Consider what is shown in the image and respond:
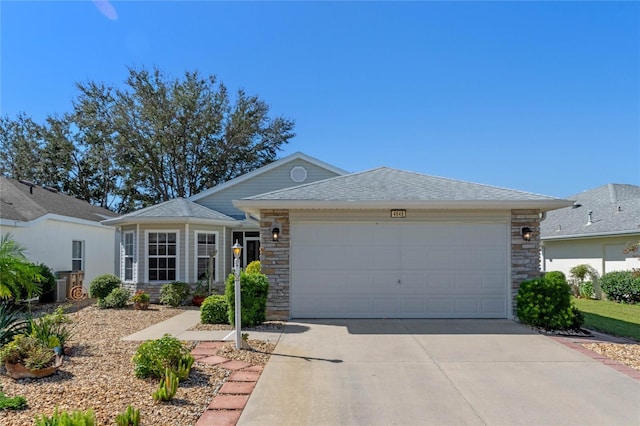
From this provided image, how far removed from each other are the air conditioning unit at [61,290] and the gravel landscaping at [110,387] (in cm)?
741

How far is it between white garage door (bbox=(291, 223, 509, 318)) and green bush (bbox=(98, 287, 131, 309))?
5.67 meters

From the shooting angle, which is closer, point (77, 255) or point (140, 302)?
point (140, 302)

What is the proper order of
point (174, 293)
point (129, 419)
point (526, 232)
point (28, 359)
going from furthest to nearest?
point (174, 293), point (526, 232), point (28, 359), point (129, 419)

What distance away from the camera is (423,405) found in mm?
4422

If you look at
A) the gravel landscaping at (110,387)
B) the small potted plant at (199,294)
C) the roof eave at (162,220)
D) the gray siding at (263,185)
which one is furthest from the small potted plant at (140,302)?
the gray siding at (263,185)

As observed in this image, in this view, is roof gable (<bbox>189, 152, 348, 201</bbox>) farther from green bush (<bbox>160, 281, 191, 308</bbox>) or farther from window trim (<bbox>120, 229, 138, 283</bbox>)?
green bush (<bbox>160, 281, 191, 308</bbox>)

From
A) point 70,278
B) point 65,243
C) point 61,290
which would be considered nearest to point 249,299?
point 61,290

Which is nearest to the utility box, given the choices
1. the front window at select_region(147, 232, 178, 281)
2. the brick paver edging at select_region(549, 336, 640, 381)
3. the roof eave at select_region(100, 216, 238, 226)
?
the roof eave at select_region(100, 216, 238, 226)

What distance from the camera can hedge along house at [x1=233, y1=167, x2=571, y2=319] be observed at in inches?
363

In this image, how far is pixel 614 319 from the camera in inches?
420

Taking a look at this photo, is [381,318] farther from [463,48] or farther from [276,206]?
[463,48]

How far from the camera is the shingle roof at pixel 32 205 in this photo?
12.9 meters

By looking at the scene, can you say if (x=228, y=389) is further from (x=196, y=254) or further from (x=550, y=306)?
(x=196, y=254)

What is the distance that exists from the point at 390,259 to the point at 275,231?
2612mm
